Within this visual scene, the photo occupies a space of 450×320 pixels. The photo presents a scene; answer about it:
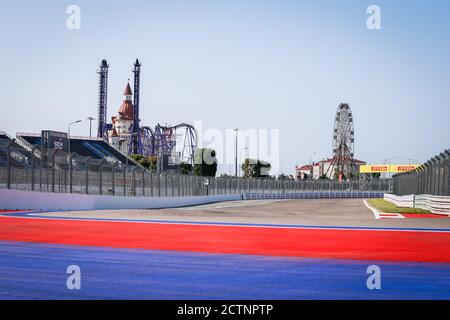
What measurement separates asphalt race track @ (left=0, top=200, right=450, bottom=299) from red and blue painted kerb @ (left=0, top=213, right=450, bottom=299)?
0.04ft

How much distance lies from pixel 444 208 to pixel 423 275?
19.0m

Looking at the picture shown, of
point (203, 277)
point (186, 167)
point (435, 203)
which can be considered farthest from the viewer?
point (186, 167)

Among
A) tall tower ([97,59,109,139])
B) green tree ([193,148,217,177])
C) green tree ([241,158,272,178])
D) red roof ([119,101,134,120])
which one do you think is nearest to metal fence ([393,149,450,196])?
tall tower ([97,59,109,139])

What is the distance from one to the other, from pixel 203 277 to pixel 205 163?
441 feet

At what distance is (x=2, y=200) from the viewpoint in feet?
82.4

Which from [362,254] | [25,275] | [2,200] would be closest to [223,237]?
[362,254]

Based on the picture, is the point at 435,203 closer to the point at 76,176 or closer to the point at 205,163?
the point at 76,176

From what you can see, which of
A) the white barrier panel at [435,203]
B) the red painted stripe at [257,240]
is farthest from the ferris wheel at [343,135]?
the red painted stripe at [257,240]

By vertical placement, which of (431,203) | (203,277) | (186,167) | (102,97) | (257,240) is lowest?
(431,203)

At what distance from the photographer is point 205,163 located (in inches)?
5581

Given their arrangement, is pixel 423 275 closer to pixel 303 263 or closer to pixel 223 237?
pixel 303 263

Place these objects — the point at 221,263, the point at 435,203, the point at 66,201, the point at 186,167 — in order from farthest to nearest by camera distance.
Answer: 1. the point at 186,167
2. the point at 66,201
3. the point at 435,203
4. the point at 221,263

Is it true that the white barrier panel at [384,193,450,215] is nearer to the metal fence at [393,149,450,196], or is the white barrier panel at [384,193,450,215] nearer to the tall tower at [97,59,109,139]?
the metal fence at [393,149,450,196]

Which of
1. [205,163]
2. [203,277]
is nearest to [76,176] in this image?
[203,277]
